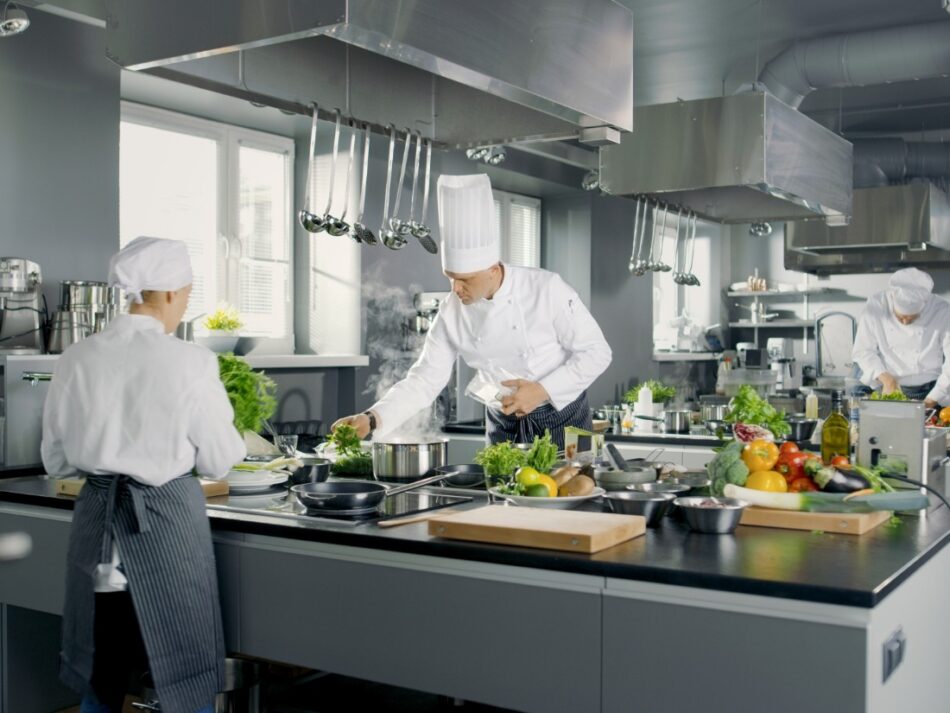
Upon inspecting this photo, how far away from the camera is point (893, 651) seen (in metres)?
1.89

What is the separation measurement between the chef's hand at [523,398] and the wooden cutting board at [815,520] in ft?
4.38

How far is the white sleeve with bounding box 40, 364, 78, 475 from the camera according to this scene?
2.33m

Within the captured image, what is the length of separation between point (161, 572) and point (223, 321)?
3.18 m

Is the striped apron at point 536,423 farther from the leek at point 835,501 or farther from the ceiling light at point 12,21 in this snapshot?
the ceiling light at point 12,21

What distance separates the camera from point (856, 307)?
395 inches

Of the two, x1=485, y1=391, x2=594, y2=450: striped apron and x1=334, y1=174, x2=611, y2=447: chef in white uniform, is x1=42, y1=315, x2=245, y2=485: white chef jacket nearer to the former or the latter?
x1=334, y1=174, x2=611, y2=447: chef in white uniform

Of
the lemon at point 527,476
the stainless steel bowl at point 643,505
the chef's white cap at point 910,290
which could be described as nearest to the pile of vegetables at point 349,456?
the lemon at point 527,476

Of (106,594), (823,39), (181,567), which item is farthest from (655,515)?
(823,39)

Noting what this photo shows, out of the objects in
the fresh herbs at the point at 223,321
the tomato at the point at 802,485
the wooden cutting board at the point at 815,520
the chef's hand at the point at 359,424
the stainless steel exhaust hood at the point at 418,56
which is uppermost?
the stainless steel exhaust hood at the point at 418,56

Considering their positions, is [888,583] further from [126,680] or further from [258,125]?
[258,125]

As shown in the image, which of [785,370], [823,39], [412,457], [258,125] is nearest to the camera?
[412,457]

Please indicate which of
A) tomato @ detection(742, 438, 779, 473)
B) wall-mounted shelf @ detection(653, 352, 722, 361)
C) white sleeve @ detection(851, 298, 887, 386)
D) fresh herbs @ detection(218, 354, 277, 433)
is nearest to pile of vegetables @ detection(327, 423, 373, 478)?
fresh herbs @ detection(218, 354, 277, 433)

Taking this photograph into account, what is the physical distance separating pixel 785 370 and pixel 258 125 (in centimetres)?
524

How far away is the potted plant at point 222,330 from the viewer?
17.2 feet
